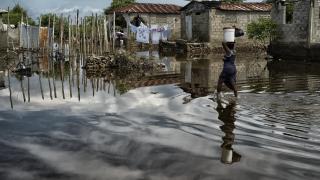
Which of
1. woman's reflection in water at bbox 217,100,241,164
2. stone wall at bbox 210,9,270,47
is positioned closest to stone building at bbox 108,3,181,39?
stone wall at bbox 210,9,270,47

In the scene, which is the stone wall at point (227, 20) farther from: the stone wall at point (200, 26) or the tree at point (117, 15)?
the tree at point (117, 15)

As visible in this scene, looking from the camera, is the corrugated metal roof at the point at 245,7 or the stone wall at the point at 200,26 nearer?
the stone wall at the point at 200,26

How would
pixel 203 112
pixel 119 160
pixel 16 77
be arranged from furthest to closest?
pixel 16 77 < pixel 203 112 < pixel 119 160

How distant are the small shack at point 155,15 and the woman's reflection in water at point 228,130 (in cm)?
2664

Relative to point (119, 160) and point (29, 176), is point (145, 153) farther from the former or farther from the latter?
point (29, 176)

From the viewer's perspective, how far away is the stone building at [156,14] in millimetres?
36438

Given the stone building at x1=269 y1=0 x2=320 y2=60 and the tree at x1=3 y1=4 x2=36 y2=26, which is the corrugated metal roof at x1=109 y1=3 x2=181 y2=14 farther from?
the stone building at x1=269 y1=0 x2=320 y2=60

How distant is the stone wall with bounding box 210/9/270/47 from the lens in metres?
30.8

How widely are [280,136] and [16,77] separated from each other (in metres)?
11.3

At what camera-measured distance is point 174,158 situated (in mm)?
6082

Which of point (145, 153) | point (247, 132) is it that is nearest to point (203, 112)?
point (247, 132)

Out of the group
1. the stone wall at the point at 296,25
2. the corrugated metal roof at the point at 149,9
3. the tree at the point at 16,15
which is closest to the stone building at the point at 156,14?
the corrugated metal roof at the point at 149,9

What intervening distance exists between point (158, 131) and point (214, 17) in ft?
79.2

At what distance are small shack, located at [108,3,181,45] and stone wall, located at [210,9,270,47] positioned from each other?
5714 millimetres
